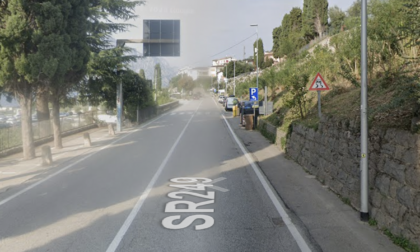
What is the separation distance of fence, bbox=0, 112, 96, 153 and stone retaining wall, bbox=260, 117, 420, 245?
1306 cm

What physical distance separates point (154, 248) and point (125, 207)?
242cm

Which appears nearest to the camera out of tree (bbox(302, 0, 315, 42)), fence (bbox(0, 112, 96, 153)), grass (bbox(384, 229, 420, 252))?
grass (bbox(384, 229, 420, 252))

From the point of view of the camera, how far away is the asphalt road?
6039 mm

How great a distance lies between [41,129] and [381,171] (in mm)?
18538

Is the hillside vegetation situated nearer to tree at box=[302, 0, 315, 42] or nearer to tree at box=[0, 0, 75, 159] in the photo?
tree at box=[0, 0, 75, 159]

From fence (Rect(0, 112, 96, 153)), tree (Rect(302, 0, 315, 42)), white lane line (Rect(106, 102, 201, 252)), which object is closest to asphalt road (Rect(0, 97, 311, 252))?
white lane line (Rect(106, 102, 201, 252))

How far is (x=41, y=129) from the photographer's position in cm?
2106

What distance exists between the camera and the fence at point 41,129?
1686 cm

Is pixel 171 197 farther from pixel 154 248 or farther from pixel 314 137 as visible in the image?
pixel 314 137

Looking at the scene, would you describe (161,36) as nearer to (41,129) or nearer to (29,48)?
(41,129)

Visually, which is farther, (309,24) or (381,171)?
(309,24)

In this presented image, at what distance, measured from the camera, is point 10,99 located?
22.8 meters

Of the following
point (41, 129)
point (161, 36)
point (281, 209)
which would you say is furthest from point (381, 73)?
point (161, 36)

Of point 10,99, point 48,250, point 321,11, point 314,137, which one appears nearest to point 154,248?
point 48,250
